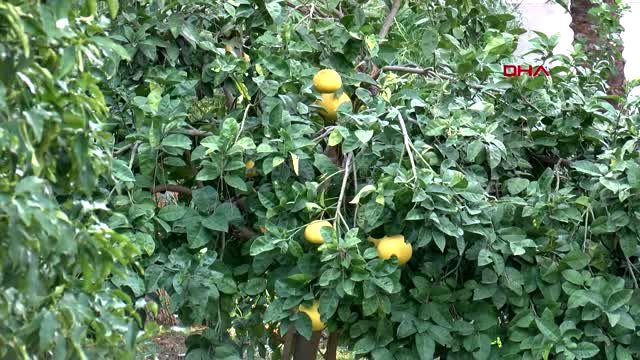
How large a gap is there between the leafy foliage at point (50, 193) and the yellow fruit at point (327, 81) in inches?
51.8

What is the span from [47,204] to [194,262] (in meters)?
1.39

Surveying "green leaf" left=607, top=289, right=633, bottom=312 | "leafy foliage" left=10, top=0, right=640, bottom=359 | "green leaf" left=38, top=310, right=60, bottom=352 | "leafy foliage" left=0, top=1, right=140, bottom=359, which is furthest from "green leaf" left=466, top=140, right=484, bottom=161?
"green leaf" left=38, top=310, right=60, bottom=352

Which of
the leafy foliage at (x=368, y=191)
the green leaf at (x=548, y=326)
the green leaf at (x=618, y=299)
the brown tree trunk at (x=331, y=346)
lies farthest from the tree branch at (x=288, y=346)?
the green leaf at (x=618, y=299)

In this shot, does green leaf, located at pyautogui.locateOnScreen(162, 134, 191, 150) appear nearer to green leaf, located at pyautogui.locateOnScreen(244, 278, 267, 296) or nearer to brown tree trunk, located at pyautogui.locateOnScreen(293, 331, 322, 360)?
green leaf, located at pyautogui.locateOnScreen(244, 278, 267, 296)

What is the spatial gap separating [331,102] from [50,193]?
157 centimetres

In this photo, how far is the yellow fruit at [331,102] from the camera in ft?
9.43

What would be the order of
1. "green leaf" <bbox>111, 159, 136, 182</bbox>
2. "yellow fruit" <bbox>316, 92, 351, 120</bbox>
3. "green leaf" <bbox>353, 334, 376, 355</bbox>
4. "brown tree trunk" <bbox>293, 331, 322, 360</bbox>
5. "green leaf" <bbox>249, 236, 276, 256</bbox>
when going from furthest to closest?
"brown tree trunk" <bbox>293, 331, 322, 360</bbox>
"yellow fruit" <bbox>316, 92, 351, 120</bbox>
"green leaf" <bbox>353, 334, 376, 355</bbox>
"green leaf" <bbox>249, 236, 276, 256</bbox>
"green leaf" <bbox>111, 159, 136, 182</bbox>

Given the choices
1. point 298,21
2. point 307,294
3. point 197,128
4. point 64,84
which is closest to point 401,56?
point 298,21

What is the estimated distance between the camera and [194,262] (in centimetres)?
268

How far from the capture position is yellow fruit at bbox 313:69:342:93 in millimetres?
2793

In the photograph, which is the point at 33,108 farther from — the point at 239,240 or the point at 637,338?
the point at 637,338

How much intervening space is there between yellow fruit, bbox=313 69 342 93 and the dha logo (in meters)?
0.52

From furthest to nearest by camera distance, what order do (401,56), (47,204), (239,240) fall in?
(401,56)
(239,240)
(47,204)

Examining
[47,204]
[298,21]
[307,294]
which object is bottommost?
[307,294]
